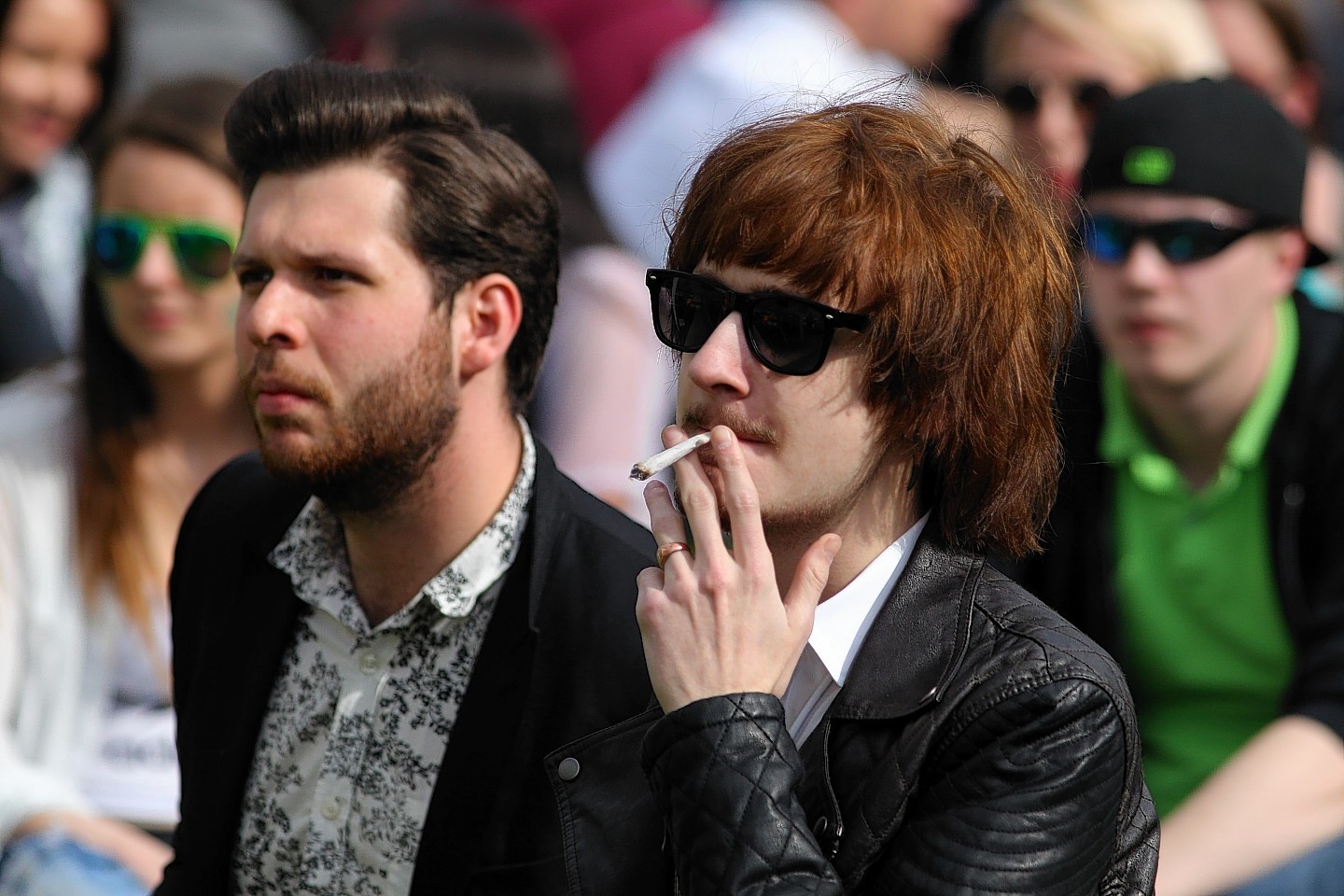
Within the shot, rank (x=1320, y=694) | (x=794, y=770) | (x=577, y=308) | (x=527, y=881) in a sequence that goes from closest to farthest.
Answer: (x=794, y=770) < (x=527, y=881) < (x=1320, y=694) < (x=577, y=308)

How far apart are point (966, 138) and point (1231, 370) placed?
1729 mm

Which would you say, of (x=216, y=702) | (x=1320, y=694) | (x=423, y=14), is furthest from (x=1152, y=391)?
(x=423, y=14)

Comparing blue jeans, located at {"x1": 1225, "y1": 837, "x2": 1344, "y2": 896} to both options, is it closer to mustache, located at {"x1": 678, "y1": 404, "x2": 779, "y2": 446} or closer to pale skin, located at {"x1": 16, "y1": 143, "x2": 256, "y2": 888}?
mustache, located at {"x1": 678, "y1": 404, "x2": 779, "y2": 446}

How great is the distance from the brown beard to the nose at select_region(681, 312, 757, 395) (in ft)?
2.11

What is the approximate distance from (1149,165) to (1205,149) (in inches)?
5.0

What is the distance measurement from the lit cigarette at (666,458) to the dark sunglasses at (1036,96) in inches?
115

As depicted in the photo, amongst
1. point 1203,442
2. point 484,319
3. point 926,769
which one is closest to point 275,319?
point 484,319

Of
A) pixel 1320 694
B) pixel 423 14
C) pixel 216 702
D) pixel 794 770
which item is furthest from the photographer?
pixel 423 14

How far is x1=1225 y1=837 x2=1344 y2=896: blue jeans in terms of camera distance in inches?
128

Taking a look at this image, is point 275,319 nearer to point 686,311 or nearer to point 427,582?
point 427,582

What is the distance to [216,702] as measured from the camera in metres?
2.74

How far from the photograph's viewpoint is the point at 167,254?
401 cm

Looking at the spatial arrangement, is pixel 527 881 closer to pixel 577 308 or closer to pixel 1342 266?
pixel 577 308

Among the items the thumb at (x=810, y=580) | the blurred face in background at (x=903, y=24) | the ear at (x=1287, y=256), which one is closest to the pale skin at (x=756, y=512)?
the thumb at (x=810, y=580)
